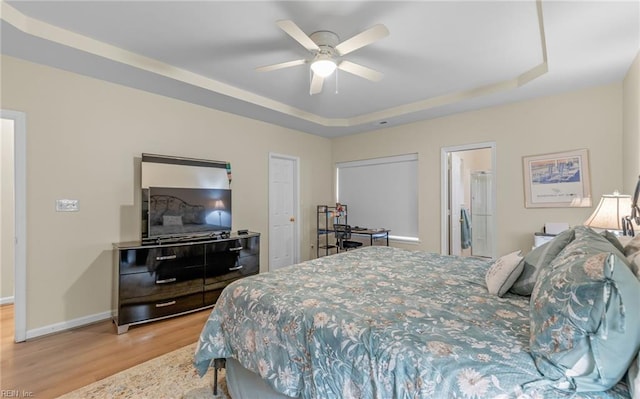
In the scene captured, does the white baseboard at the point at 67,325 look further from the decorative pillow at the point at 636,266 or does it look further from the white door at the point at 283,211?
the decorative pillow at the point at 636,266

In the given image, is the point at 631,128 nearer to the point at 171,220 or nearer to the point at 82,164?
the point at 171,220

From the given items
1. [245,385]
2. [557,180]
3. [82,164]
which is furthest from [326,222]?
[245,385]

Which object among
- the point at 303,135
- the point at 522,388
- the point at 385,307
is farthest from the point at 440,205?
the point at 522,388

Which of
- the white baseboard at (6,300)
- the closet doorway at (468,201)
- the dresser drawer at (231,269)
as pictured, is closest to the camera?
the dresser drawer at (231,269)

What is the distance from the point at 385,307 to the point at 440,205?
11.1 feet

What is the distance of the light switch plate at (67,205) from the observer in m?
2.89

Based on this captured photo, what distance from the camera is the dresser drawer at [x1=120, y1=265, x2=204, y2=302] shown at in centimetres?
286

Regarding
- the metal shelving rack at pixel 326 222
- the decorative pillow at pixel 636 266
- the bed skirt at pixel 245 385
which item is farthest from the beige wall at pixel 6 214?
the decorative pillow at pixel 636 266

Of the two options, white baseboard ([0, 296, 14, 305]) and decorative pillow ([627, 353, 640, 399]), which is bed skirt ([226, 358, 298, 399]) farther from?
white baseboard ([0, 296, 14, 305])

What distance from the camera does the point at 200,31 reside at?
8.00 feet

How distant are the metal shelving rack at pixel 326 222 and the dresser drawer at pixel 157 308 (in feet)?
8.74

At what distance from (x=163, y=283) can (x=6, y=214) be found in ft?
8.60

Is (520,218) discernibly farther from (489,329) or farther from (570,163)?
(489,329)

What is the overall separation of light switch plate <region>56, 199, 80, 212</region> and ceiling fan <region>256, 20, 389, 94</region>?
2.37m
